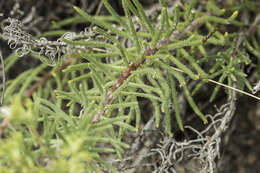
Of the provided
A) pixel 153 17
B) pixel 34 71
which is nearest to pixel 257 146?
pixel 153 17

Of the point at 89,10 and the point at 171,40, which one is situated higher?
the point at 89,10

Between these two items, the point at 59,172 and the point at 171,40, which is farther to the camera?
the point at 171,40

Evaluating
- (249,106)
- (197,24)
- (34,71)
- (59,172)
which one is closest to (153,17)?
(197,24)

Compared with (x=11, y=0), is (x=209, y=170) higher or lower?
lower

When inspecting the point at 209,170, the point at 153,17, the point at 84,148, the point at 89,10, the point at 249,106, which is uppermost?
the point at 89,10

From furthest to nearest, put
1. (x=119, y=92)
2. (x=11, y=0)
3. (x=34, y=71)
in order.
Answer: (x=11, y=0) < (x=34, y=71) < (x=119, y=92)

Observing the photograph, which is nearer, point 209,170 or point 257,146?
point 209,170

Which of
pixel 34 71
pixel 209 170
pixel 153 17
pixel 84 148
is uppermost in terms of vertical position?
pixel 153 17

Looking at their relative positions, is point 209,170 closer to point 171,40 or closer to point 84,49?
point 171,40

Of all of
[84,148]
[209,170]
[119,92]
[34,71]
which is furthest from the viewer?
[34,71]

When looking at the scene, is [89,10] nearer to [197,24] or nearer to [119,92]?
[197,24]
